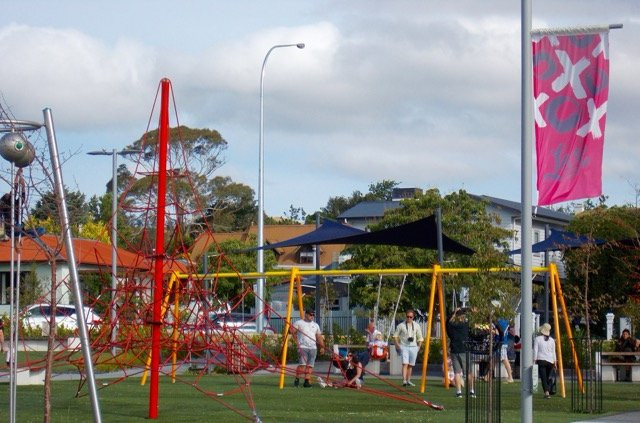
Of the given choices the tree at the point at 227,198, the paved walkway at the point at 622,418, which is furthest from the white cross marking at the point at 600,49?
the tree at the point at 227,198

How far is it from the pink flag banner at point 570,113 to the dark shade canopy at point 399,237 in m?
14.7

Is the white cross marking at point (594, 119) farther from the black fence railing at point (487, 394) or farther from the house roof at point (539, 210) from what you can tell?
the house roof at point (539, 210)

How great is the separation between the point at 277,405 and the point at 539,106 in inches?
389

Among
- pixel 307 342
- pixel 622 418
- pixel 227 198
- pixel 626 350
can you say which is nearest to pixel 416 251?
pixel 227 198

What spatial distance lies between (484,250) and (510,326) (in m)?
12.5

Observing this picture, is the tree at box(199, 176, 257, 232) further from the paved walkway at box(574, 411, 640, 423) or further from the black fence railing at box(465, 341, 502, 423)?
the black fence railing at box(465, 341, 502, 423)

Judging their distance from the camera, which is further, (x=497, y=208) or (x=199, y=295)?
(x=497, y=208)

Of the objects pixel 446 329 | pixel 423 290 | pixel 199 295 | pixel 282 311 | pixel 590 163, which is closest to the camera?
pixel 590 163

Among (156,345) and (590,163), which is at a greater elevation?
(590,163)

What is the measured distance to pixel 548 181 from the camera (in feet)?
37.1

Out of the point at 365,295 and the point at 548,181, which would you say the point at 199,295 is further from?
the point at 365,295

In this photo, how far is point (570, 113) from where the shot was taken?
443 inches

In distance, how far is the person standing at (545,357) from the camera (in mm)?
22375

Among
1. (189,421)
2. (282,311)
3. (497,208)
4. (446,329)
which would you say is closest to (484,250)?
(189,421)
